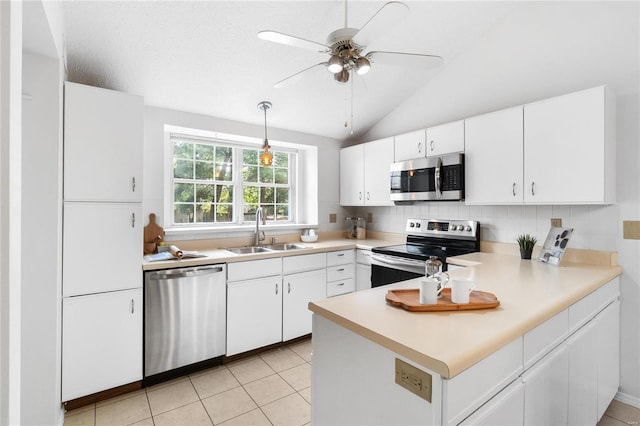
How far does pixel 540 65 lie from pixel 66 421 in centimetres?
422

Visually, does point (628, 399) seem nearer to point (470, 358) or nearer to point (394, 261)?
point (394, 261)

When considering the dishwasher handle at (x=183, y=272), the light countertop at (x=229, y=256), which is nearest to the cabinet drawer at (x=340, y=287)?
the light countertop at (x=229, y=256)

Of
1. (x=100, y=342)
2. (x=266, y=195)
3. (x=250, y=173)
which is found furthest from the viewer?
(x=266, y=195)

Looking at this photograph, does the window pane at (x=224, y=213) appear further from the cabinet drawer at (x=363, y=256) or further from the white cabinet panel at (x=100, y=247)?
the cabinet drawer at (x=363, y=256)

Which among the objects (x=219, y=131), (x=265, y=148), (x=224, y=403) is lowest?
(x=224, y=403)

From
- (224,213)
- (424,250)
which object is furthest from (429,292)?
(224,213)

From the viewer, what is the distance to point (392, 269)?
9.83 ft

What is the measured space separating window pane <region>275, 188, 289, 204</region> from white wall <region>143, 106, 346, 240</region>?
42 centimetres

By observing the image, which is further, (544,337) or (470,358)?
(544,337)

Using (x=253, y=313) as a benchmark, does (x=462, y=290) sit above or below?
above

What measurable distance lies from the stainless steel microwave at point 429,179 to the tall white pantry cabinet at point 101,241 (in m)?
2.33

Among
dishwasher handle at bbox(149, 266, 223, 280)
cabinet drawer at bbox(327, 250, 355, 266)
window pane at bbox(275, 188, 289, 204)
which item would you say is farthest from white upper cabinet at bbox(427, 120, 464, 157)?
dishwasher handle at bbox(149, 266, 223, 280)

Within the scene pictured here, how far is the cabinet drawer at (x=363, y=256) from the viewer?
11.1 feet

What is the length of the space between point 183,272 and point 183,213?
0.97 m
